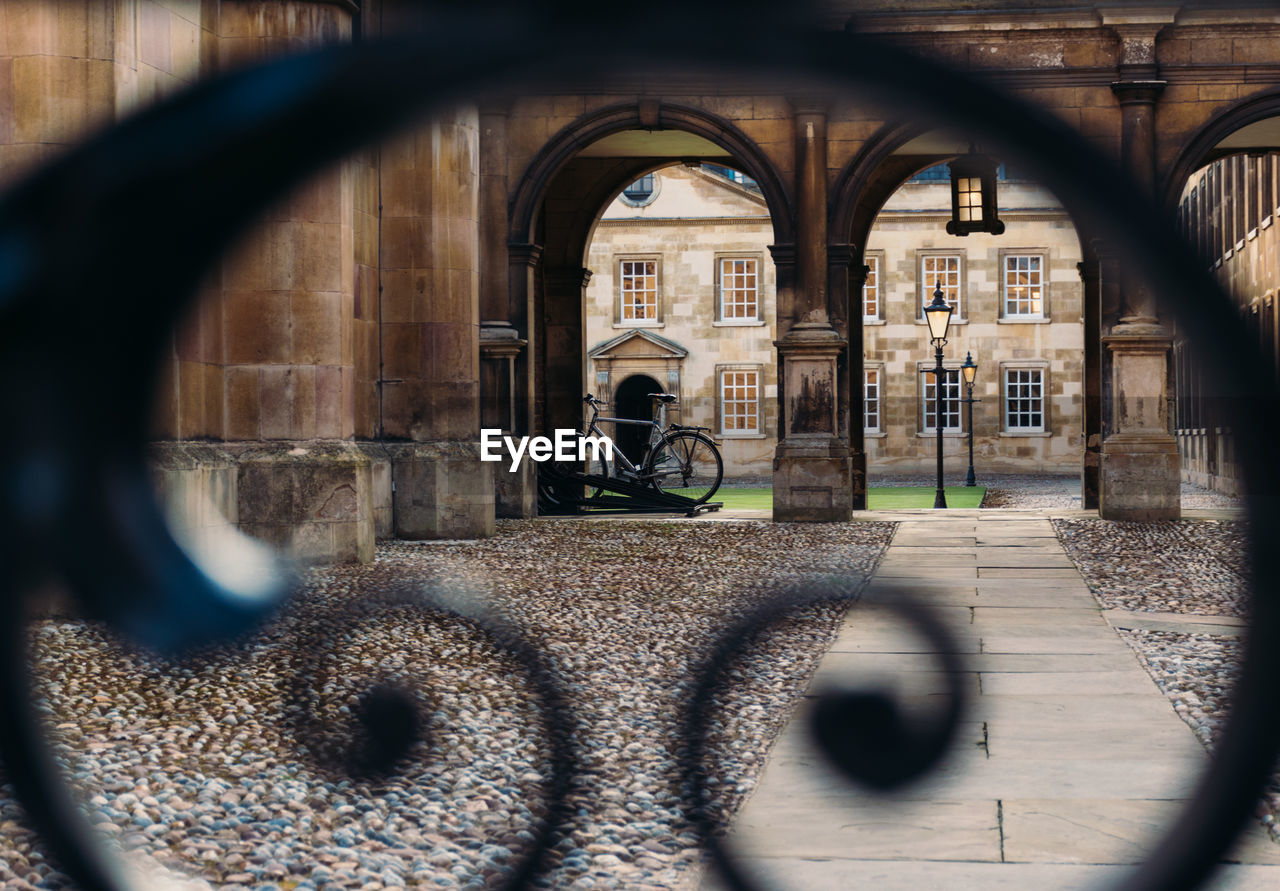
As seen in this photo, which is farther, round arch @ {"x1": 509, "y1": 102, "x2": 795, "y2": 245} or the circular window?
the circular window

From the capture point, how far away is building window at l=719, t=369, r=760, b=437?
39.9 metres

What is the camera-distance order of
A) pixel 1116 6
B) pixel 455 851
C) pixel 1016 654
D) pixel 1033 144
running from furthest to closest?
pixel 1116 6, pixel 1016 654, pixel 455 851, pixel 1033 144

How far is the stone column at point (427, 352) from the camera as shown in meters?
12.9

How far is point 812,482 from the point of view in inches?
633

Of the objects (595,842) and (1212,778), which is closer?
(1212,778)

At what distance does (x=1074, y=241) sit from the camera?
38.2 meters

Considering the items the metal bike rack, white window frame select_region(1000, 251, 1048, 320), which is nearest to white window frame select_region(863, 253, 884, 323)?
white window frame select_region(1000, 251, 1048, 320)

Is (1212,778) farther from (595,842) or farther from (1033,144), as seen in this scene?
(595,842)

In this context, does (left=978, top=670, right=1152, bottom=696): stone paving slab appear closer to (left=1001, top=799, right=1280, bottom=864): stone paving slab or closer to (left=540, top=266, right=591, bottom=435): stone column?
(left=1001, top=799, right=1280, bottom=864): stone paving slab

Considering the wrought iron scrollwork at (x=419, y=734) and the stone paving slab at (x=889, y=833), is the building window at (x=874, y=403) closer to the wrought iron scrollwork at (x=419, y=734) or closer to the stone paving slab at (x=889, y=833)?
the stone paving slab at (x=889, y=833)

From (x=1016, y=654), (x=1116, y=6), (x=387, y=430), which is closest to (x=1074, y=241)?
(x=1116, y=6)

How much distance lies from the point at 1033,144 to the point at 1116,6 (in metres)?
16.6

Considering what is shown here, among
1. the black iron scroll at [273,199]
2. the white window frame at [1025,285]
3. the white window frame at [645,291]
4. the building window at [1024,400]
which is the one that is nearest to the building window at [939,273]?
the white window frame at [1025,285]

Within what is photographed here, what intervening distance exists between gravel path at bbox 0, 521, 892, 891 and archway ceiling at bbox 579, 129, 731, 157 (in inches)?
477
